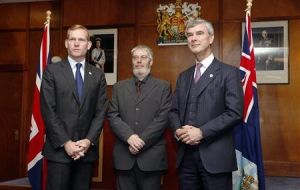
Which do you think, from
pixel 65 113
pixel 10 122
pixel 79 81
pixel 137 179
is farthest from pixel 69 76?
pixel 10 122

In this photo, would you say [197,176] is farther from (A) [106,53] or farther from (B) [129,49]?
(A) [106,53]

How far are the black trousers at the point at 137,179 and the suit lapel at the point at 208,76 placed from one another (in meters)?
0.70

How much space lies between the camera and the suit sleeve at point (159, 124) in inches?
96.3

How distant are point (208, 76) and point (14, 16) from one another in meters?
4.52

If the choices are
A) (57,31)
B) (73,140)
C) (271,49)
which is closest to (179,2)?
(271,49)

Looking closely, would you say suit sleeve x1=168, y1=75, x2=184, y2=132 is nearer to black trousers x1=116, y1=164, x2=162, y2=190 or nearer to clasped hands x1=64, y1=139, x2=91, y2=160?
black trousers x1=116, y1=164, x2=162, y2=190

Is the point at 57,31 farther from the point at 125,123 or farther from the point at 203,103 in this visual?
the point at 203,103

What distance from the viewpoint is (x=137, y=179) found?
2473 mm

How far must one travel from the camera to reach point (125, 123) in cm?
252

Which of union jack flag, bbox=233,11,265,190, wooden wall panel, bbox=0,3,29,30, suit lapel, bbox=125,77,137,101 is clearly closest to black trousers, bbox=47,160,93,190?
suit lapel, bbox=125,77,137,101

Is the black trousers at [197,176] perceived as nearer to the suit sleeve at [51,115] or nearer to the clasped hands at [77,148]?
the clasped hands at [77,148]

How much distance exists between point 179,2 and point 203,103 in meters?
3.24

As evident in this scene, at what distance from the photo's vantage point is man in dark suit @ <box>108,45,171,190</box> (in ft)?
8.02

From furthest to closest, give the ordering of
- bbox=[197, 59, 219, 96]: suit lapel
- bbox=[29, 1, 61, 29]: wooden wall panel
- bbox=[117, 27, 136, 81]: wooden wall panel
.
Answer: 1. bbox=[29, 1, 61, 29]: wooden wall panel
2. bbox=[117, 27, 136, 81]: wooden wall panel
3. bbox=[197, 59, 219, 96]: suit lapel
